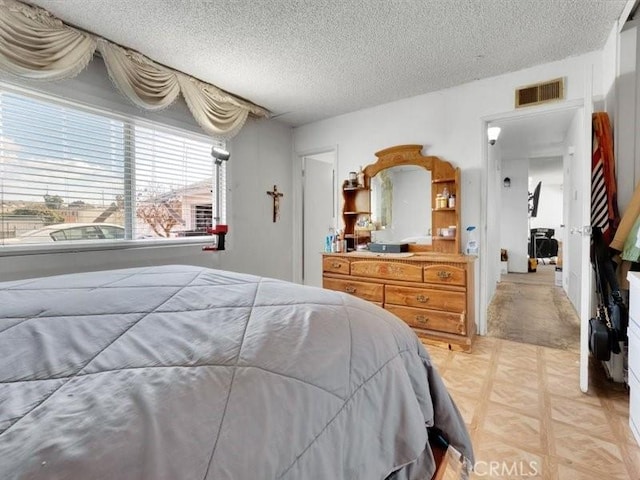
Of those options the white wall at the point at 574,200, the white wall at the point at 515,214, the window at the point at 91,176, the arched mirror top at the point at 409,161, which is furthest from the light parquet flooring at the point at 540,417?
the white wall at the point at 515,214

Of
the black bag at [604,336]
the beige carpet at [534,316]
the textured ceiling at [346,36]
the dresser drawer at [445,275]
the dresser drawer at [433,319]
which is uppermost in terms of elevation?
the textured ceiling at [346,36]

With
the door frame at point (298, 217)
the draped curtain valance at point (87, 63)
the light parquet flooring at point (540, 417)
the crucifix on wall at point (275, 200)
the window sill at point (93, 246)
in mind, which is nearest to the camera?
the light parquet flooring at point (540, 417)

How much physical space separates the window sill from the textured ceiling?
1.44 m

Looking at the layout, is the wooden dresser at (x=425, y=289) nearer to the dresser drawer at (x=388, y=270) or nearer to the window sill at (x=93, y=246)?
the dresser drawer at (x=388, y=270)

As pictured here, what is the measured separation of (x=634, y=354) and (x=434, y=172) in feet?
6.55

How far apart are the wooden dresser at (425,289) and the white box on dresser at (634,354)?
Answer: 39.6 inches

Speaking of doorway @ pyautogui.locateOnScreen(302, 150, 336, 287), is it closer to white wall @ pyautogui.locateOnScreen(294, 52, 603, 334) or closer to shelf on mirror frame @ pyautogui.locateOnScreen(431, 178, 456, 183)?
→ white wall @ pyautogui.locateOnScreen(294, 52, 603, 334)

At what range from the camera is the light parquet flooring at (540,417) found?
137 cm

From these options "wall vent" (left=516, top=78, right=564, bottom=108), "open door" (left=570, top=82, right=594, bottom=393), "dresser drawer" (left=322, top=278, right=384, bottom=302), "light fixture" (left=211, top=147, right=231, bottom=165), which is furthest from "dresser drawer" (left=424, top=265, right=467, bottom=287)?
"light fixture" (left=211, top=147, right=231, bottom=165)

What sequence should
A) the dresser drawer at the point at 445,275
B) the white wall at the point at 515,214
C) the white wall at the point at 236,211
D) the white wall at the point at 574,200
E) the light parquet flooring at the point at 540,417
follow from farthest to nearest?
the white wall at the point at 515,214
the white wall at the point at 574,200
the dresser drawer at the point at 445,275
the white wall at the point at 236,211
the light parquet flooring at the point at 540,417

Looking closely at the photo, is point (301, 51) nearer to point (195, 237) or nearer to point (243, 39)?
point (243, 39)

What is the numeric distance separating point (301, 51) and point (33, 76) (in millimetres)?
1703

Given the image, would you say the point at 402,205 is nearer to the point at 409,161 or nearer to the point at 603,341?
the point at 409,161

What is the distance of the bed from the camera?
1.36ft
